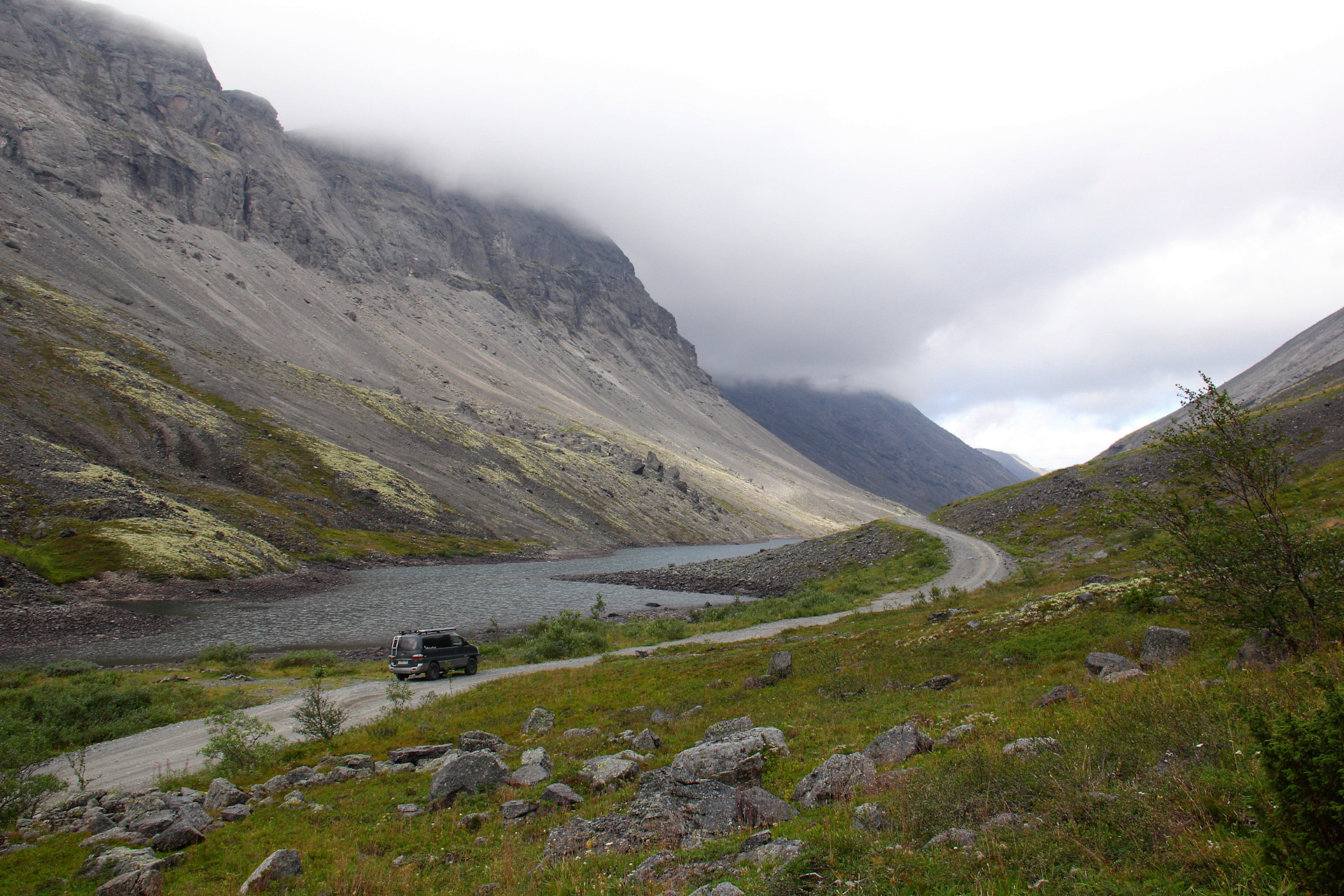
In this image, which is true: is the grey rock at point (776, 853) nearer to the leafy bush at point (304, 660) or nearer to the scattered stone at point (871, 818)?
the scattered stone at point (871, 818)

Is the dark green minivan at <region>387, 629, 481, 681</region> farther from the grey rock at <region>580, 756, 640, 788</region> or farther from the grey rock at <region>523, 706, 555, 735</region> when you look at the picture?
the grey rock at <region>580, 756, 640, 788</region>

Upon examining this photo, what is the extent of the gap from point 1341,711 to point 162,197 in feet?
778

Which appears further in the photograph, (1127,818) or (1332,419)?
(1332,419)

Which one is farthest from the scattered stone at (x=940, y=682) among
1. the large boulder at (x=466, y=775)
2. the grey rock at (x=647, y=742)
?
the large boulder at (x=466, y=775)

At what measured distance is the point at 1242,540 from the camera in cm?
1296

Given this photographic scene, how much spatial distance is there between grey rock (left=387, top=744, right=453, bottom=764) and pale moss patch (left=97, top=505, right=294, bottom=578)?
57.4 meters

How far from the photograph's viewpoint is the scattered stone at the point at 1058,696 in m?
12.3

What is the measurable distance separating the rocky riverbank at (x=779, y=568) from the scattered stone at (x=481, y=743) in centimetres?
4729

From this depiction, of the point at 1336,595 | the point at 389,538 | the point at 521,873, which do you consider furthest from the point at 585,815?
the point at 389,538

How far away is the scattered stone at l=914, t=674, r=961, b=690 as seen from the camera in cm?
1673

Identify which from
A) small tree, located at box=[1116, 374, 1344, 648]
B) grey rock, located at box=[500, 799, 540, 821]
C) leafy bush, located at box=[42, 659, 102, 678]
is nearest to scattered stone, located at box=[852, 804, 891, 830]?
grey rock, located at box=[500, 799, 540, 821]

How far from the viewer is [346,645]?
44.5 metres

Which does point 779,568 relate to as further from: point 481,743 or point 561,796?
point 561,796

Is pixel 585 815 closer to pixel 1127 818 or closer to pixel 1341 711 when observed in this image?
pixel 1127 818
